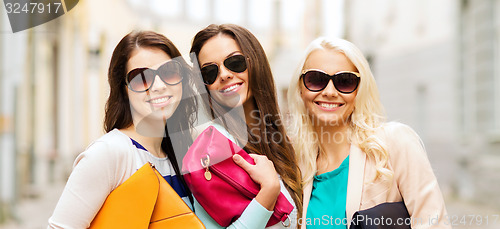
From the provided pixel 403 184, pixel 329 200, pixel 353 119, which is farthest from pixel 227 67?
pixel 403 184

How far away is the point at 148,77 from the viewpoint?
6.42ft

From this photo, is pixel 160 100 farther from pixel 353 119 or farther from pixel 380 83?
pixel 380 83

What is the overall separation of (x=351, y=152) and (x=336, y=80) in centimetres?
36

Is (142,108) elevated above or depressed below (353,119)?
above

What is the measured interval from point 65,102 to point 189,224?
1289 cm

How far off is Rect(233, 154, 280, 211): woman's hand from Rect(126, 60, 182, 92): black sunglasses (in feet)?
1.44

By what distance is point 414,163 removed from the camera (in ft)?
6.79

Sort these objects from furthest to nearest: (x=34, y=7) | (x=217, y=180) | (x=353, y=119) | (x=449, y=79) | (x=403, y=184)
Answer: (x=449, y=79) → (x=353, y=119) → (x=34, y=7) → (x=403, y=184) → (x=217, y=180)

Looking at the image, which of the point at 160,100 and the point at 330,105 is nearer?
the point at 160,100

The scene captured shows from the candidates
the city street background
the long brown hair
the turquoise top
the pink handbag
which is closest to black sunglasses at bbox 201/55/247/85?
the long brown hair

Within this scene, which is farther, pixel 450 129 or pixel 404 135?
pixel 450 129

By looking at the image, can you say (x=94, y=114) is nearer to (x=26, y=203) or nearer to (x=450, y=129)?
(x=26, y=203)

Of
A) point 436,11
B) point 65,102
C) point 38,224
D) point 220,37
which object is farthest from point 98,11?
point 220,37

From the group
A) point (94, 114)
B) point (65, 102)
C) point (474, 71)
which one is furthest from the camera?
point (94, 114)
